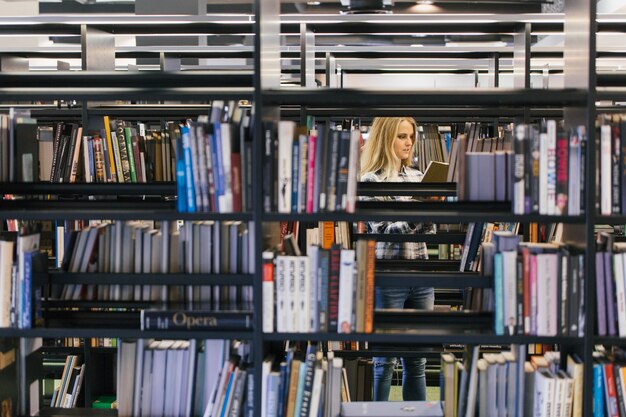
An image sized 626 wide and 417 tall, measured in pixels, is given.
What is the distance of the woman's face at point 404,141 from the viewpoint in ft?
13.8

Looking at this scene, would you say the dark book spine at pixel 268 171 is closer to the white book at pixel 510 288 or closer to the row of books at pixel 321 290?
the row of books at pixel 321 290

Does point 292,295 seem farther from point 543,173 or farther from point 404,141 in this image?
point 404,141

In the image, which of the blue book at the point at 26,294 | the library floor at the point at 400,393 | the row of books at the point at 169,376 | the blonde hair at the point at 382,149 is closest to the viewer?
the blue book at the point at 26,294

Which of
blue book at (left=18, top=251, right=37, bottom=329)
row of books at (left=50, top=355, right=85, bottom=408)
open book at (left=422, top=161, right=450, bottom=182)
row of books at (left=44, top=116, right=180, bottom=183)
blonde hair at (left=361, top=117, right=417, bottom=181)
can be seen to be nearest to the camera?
blue book at (left=18, top=251, right=37, bottom=329)

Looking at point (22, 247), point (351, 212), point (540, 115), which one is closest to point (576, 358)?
point (351, 212)

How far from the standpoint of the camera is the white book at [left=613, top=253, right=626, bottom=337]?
2.43m

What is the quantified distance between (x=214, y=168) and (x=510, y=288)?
0.96m

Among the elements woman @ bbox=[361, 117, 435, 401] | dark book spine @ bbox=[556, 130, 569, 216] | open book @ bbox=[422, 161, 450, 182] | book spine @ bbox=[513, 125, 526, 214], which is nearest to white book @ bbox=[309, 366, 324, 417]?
book spine @ bbox=[513, 125, 526, 214]

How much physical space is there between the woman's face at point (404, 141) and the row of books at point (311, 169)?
5.88ft

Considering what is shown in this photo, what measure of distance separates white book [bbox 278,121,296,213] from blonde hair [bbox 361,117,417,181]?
1681 millimetres

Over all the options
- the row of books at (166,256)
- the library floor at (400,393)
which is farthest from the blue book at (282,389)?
the library floor at (400,393)

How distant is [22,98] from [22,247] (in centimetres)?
46

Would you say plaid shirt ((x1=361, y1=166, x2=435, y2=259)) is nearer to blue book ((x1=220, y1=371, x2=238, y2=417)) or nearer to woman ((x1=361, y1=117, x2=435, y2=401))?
woman ((x1=361, y1=117, x2=435, y2=401))

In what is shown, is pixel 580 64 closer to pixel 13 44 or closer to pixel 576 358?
pixel 576 358
